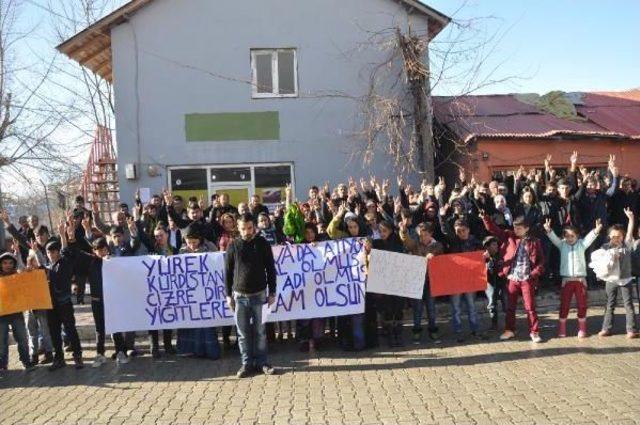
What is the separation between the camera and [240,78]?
15242 mm

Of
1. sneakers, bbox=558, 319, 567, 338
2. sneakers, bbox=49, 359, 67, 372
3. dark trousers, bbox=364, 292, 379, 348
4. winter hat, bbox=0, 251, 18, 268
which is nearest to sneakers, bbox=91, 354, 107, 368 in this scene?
sneakers, bbox=49, 359, 67, 372

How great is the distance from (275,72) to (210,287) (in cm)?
862

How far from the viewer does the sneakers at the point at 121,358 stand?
7957mm

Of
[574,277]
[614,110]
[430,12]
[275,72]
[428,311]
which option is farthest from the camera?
[614,110]

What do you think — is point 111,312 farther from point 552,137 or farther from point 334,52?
point 552,137

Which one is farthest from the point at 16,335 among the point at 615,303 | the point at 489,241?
the point at 615,303

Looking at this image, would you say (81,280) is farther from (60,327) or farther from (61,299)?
(60,327)

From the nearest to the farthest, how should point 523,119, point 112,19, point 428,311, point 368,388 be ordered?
point 368,388, point 428,311, point 112,19, point 523,119

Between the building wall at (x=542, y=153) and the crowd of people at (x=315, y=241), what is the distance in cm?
660

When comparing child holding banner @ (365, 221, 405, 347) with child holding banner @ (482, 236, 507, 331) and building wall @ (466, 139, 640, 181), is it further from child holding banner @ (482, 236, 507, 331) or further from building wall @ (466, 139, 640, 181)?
building wall @ (466, 139, 640, 181)

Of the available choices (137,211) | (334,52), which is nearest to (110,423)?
(137,211)

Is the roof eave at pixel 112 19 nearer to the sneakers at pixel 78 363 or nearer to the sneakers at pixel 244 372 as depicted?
the sneakers at pixel 78 363

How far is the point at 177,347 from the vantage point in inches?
328

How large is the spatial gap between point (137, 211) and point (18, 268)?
2431 millimetres
